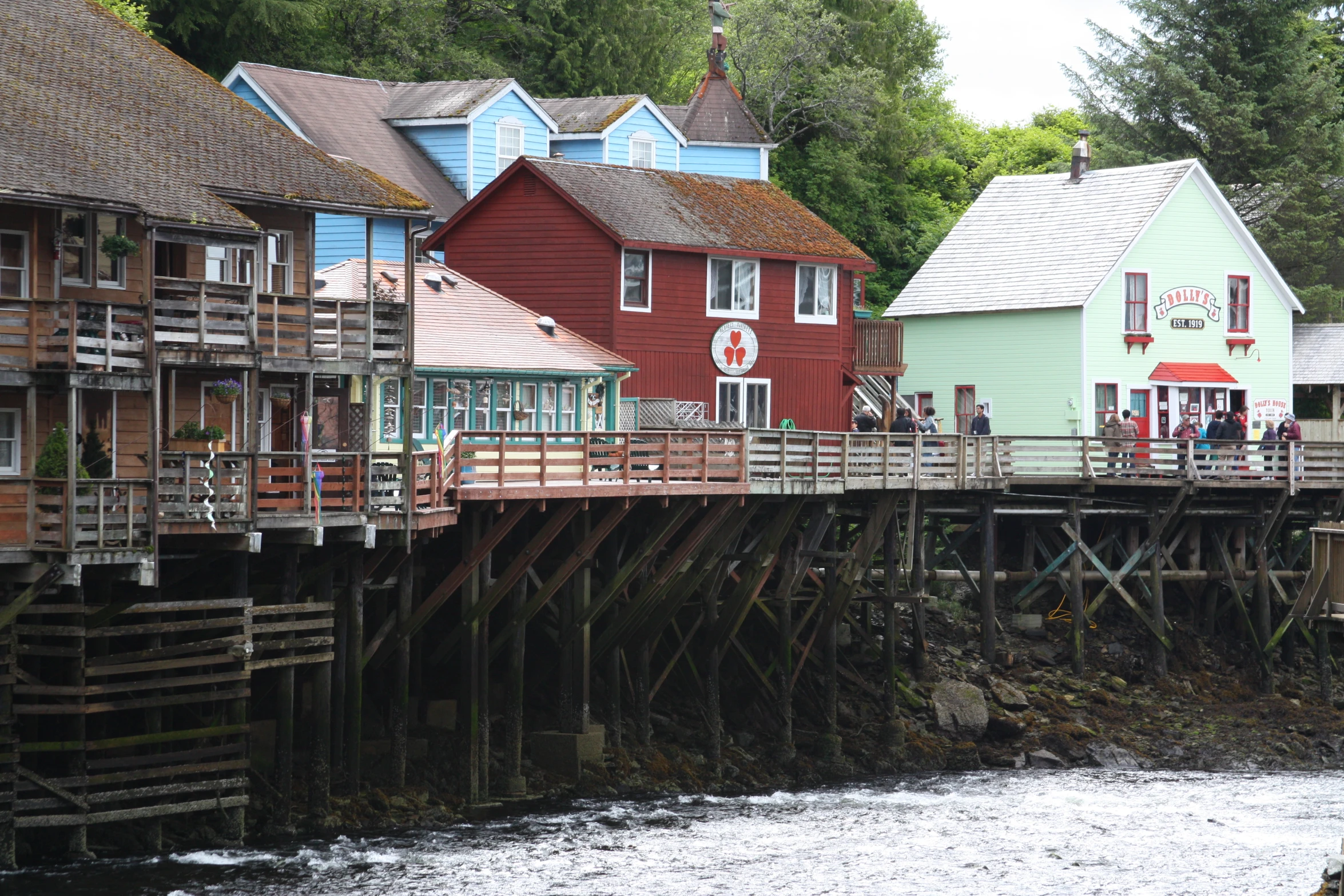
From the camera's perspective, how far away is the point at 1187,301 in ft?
160

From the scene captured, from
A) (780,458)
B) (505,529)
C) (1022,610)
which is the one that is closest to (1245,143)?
(1022,610)

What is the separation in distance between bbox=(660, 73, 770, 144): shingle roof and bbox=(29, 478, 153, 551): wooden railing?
32693 mm

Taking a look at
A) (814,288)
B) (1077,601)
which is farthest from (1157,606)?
(814,288)

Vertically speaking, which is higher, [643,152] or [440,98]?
[440,98]

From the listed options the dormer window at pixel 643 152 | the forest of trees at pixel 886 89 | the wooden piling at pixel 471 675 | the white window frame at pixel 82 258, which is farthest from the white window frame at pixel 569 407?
the forest of trees at pixel 886 89

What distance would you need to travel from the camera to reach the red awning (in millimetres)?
48062

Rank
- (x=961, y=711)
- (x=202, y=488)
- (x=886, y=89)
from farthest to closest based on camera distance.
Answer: (x=886, y=89), (x=961, y=711), (x=202, y=488)

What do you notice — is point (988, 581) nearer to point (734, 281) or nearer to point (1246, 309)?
point (734, 281)

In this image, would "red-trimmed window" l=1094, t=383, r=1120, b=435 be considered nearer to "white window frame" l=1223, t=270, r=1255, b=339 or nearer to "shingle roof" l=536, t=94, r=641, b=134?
"white window frame" l=1223, t=270, r=1255, b=339

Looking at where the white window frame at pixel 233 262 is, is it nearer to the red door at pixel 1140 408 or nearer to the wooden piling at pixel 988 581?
the wooden piling at pixel 988 581

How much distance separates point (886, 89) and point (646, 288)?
29.5m

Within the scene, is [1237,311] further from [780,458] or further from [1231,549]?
[780,458]

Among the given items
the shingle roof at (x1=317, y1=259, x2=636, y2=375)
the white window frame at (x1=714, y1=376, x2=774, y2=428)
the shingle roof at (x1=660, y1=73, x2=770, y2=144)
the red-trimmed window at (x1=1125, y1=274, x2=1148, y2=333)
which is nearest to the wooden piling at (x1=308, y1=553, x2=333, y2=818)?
the shingle roof at (x1=317, y1=259, x2=636, y2=375)

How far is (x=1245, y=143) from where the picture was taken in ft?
197
